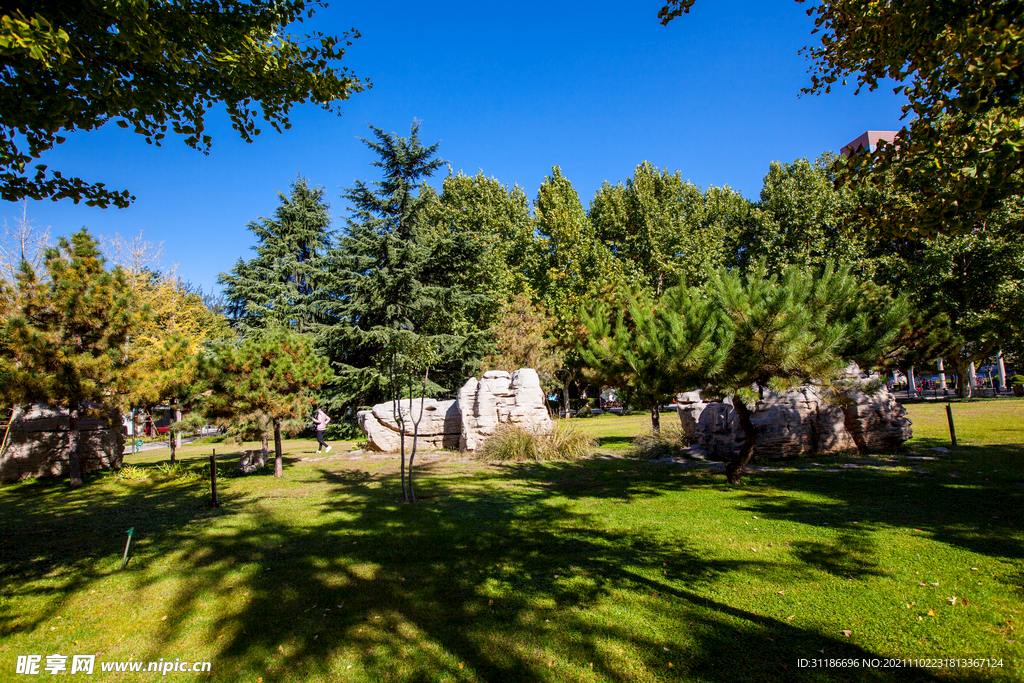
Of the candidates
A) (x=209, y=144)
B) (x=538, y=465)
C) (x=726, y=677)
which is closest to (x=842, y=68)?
(x=726, y=677)

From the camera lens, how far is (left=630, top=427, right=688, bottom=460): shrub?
12.1m

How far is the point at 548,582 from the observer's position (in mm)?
4559

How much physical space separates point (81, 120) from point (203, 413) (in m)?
7.85

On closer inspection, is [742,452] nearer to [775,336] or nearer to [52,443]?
[775,336]

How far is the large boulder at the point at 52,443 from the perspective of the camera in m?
11.5

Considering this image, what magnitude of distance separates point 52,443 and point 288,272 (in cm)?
1590

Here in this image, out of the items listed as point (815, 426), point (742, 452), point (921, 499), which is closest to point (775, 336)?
point (742, 452)

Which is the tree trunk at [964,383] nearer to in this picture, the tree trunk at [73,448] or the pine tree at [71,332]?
the pine tree at [71,332]

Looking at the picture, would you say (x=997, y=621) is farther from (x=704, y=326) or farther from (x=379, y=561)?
(x=379, y=561)

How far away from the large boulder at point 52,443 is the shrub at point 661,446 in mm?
12639

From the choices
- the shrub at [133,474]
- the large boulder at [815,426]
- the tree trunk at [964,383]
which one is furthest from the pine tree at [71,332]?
the tree trunk at [964,383]

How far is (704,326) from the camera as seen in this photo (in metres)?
7.54

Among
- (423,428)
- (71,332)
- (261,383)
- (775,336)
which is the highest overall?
(71,332)

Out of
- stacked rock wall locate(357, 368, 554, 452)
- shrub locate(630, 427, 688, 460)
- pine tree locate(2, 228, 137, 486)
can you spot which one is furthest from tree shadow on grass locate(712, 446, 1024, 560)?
pine tree locate(2, 228, 137, 486)
